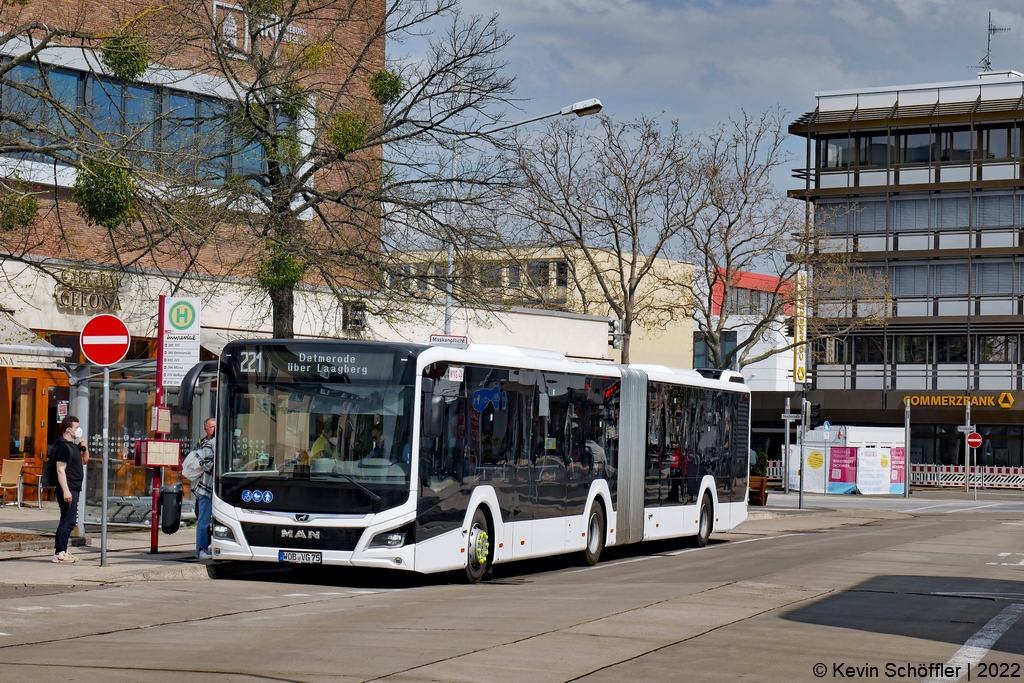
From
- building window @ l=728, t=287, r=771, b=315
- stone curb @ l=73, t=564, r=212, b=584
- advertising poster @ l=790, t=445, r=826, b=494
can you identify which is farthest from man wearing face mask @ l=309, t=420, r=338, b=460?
advertising poster @ l=790, t=445, r=826, b=494

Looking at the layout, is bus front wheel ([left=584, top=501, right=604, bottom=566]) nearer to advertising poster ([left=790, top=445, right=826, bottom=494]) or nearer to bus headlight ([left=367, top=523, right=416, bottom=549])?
bus headlight ([left=367, top=523, right=416, bottom=549])

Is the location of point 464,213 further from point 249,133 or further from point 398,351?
point 398,351

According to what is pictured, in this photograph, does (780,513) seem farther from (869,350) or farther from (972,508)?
(869,350)

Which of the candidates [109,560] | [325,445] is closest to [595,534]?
[325,445]

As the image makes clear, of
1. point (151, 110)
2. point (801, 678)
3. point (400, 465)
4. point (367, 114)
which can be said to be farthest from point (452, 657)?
point (151, 110)

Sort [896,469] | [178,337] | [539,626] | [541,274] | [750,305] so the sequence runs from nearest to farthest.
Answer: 1. [539,626]
2. [178,337]
3. [541,274]
4. [750,305]
5. [896,469]

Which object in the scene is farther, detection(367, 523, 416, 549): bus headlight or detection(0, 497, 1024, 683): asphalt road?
detection(367, 523, 416, 549): bus headlight

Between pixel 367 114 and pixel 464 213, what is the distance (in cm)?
263

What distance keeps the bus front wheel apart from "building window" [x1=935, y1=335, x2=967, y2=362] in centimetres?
4777

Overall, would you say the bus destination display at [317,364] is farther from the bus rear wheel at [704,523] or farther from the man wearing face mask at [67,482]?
the bus rear wheel at [704,523]

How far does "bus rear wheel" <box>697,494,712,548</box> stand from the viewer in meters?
24.4

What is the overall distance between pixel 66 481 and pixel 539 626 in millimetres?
7476

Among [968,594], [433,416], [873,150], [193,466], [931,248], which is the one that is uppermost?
Result: [873,150]

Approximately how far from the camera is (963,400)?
2480 inches
